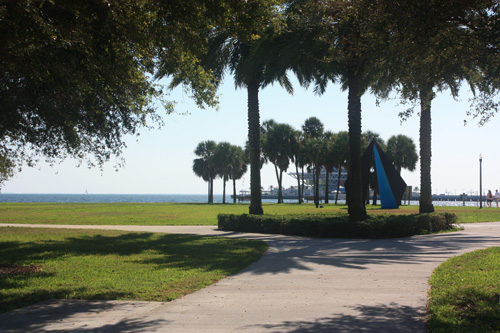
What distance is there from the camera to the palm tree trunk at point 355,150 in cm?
1712

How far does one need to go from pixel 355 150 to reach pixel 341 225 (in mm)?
3228

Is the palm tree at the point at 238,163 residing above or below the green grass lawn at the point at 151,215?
above

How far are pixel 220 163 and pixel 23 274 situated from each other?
67.0 m

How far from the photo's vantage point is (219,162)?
7600 centimetres

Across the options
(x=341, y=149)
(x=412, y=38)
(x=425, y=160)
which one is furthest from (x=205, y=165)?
(x=412, y=38)

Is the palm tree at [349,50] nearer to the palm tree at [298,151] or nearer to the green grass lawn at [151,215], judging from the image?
the green grass lawn at [151,215]

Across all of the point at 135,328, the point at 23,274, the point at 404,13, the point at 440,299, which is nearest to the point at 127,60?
the point at 23,274

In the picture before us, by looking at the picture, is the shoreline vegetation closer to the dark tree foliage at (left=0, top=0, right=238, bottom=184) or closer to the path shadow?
the path shadow

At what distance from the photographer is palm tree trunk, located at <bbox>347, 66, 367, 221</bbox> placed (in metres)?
17.1

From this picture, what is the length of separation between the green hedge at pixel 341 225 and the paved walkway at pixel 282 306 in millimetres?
5149

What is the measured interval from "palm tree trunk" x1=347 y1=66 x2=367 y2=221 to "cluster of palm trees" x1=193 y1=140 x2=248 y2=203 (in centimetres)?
5808

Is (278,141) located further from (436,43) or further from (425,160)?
(436,43)

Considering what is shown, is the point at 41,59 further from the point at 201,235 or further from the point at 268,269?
the point at 201,235

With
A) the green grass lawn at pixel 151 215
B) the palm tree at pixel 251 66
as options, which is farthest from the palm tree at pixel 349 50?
the green grass lawn at pixel 151 215
